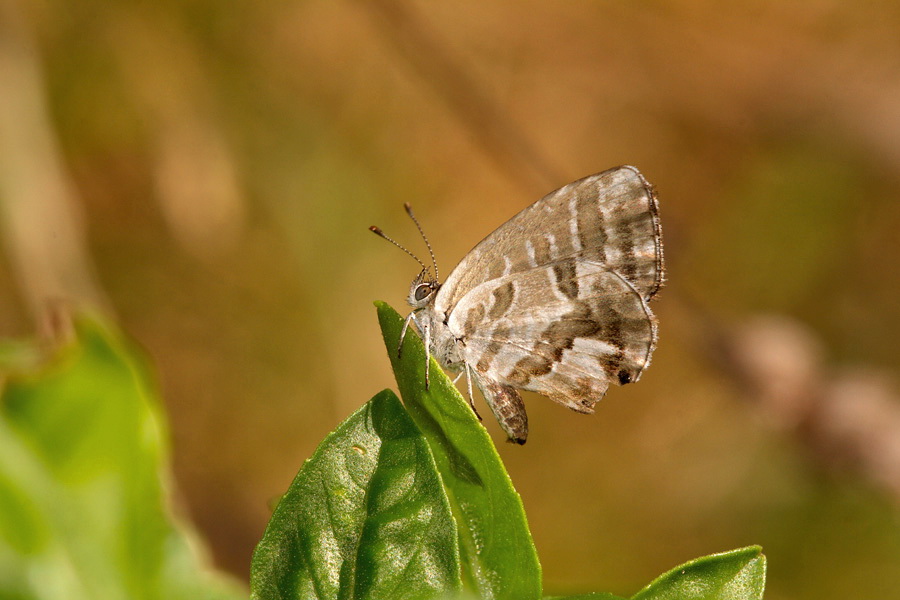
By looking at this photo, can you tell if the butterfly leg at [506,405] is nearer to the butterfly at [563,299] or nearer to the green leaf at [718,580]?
the butterfly at [563,299]

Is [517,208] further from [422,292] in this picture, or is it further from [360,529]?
[360,529]

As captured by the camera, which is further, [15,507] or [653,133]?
[653,133]

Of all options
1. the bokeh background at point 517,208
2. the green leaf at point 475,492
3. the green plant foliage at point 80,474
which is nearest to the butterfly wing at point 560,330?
the green leaf at point 475,492

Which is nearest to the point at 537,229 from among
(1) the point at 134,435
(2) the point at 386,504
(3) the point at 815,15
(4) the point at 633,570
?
(2) the point at 386,504

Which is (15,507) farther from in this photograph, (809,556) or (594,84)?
(594,84)

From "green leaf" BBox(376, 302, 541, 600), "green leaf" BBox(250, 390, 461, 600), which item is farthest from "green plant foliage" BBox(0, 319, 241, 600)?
"green leaf" BBox(376, 302, 541, 600)

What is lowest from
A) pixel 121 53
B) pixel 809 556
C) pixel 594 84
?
pixel 809 556
